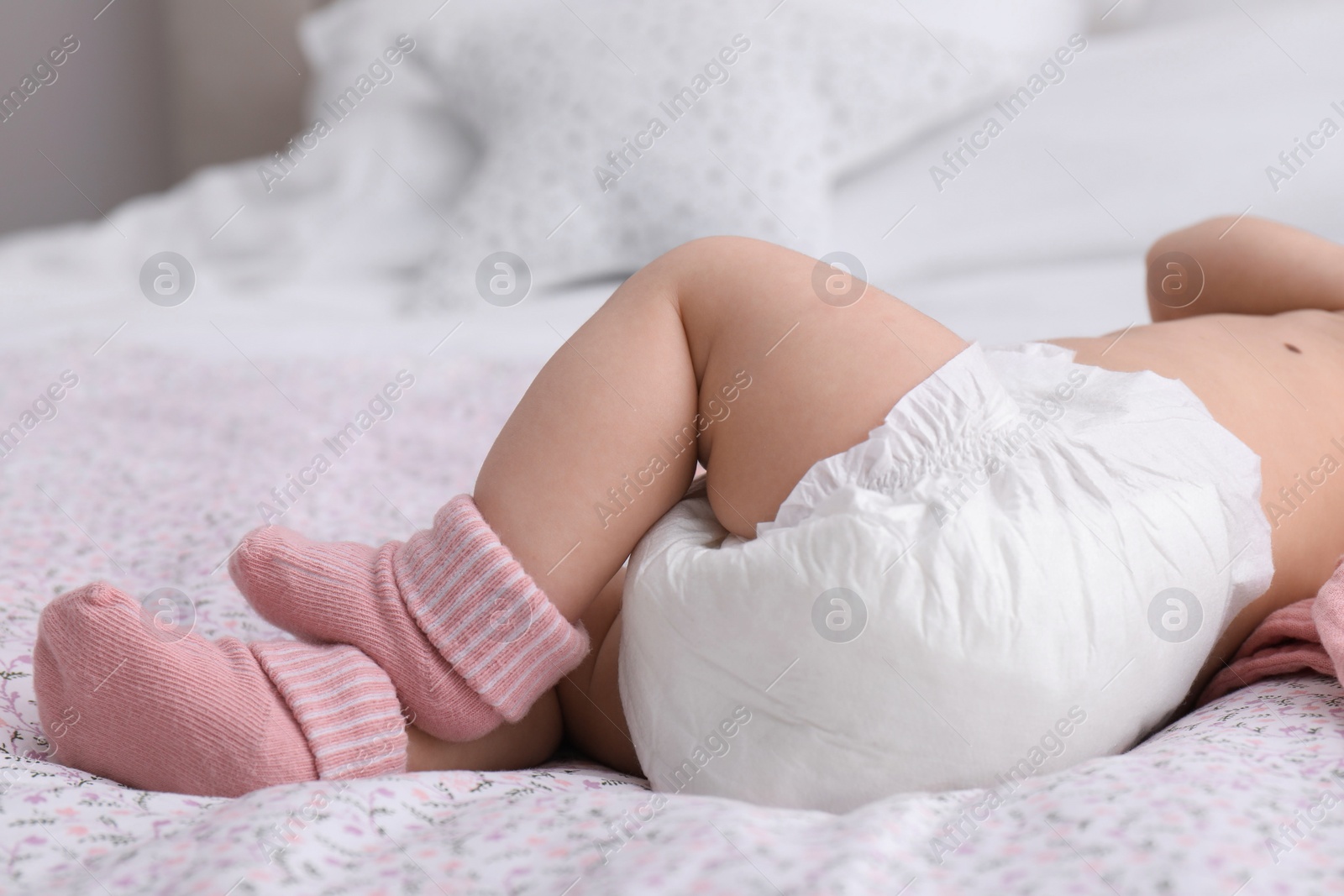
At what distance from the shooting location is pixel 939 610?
55 cm

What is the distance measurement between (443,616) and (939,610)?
0.28 meters

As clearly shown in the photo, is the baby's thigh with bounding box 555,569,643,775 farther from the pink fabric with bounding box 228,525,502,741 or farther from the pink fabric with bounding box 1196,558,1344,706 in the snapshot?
the pink fabric with bounding box 1196,558,1344,706

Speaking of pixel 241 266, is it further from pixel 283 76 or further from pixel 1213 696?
pixel 1213 696

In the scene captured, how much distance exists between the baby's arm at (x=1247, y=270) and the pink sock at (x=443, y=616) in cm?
88

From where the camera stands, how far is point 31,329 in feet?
4.90

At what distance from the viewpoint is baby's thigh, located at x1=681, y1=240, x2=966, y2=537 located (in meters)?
0.63

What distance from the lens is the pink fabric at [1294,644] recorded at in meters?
0.63

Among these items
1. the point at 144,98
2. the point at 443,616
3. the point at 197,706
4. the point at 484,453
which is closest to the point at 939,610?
the point at 443,616

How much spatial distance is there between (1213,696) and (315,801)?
0.58 meters

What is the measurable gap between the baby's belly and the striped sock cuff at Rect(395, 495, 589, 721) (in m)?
0.44

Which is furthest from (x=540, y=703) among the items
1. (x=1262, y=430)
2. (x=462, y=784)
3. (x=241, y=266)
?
(x=241, y=266)

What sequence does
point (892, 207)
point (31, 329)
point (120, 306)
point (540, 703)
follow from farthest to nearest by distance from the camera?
point (892, 207) < point (120, 306) < point (31, 329) < point (540, 703)

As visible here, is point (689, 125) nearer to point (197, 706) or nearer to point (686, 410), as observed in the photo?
point (686, 410)

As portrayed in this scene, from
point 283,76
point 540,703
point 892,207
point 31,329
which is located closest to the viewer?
point 540,703
